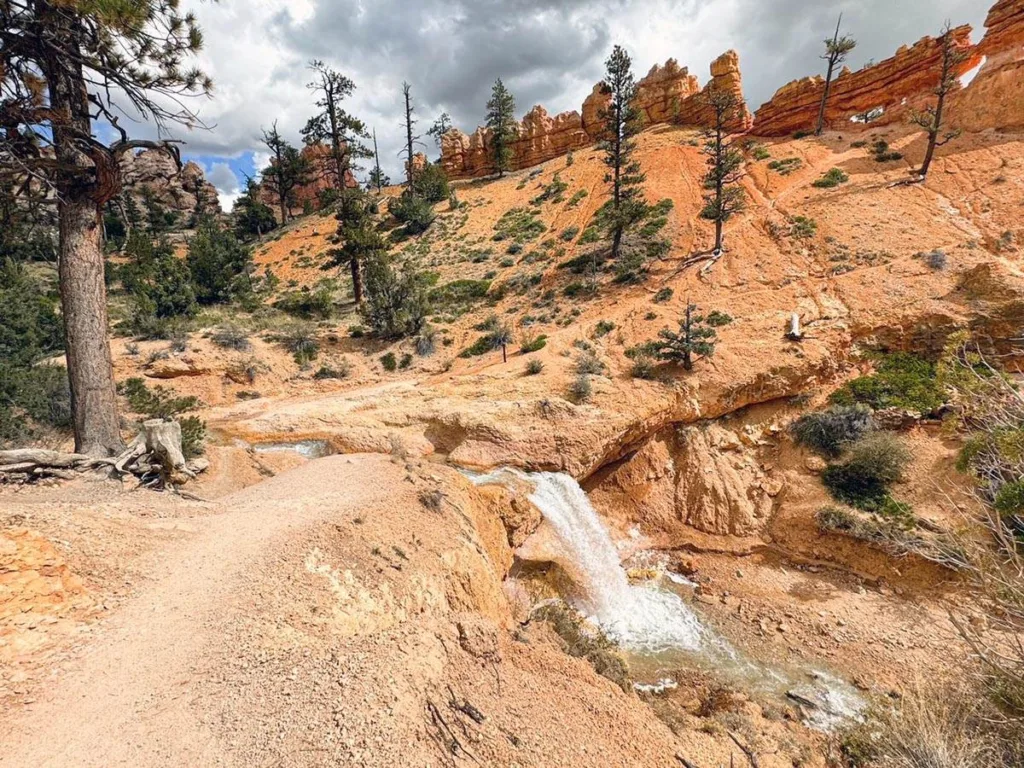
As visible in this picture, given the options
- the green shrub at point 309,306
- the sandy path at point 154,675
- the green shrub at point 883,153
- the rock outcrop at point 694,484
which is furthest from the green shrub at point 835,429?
the green shrub at point 309,306

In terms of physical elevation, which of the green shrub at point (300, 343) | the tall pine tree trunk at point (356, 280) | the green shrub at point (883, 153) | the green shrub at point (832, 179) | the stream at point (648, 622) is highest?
the green shrub at point (883, 153)

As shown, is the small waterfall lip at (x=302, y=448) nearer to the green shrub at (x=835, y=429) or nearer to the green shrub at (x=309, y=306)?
the green shrub at (x=309, y=306)

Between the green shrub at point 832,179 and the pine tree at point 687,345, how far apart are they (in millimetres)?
17738

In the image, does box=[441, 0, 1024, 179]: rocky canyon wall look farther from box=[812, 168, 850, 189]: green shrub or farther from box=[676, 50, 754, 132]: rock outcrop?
box=[812, 168, 850, 189]: green shrub

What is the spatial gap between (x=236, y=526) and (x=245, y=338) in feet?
50.9

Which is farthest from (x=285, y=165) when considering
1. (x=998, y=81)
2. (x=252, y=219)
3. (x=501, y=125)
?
(x=998, y=81)

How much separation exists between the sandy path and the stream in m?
6.77

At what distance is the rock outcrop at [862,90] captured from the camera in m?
31.3

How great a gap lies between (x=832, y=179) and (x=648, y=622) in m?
28.3

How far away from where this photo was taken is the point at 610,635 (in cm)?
1041

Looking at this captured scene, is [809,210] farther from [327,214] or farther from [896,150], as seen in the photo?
[327,214]

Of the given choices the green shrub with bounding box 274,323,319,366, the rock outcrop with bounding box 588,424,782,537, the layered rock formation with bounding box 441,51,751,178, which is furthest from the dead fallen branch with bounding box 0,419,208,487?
the layered rock formation with bounding box 441,51,751,178

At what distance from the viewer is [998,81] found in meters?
26.5

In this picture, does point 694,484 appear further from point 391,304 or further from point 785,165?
point 785,165
